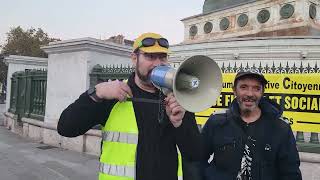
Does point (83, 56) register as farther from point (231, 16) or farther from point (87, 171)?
point (231, 16)

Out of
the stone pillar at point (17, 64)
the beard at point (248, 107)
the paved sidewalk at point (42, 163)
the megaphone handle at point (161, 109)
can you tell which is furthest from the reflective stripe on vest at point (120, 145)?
the stone pillar at point (17, 64)

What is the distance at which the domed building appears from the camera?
17578mm

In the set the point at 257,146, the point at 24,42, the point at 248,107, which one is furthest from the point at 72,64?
the point at 24,42

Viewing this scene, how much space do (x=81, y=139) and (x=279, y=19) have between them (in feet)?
42.9

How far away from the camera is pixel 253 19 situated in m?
19.6

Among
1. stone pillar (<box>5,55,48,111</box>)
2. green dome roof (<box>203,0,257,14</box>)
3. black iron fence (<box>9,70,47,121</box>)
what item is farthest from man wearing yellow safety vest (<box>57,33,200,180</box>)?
green dome roof (<box>203,0,257,14</box>)

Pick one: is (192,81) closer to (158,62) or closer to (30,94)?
(158,62)

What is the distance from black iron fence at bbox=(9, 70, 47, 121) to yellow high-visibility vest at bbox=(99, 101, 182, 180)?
8945 millimetres

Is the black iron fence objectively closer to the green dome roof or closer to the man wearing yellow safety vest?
the man wearing yellow safety vest

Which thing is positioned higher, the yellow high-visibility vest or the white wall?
the white wall

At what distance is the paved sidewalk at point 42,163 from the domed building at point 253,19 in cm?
1305

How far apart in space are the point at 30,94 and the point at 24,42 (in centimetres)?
3042

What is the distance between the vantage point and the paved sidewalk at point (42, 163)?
6852 mm

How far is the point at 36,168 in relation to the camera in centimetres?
739
